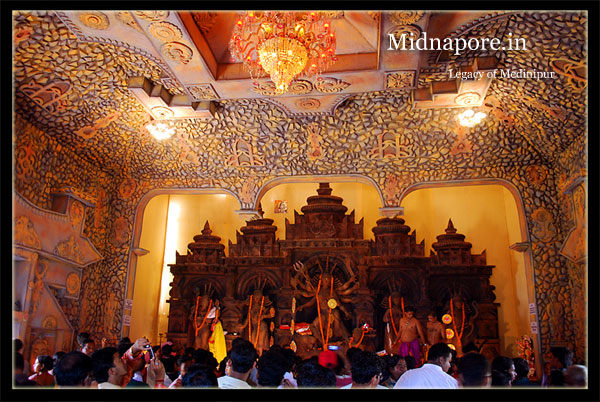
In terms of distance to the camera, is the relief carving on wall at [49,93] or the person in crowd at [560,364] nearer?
the person in crowd at [560,364]

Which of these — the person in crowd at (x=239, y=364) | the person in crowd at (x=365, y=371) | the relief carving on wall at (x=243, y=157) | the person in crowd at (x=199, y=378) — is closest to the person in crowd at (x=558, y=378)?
the person in crowd at (x=365, y=371)

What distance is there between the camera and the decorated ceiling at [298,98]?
6473mm

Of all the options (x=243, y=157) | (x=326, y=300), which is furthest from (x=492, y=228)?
(x=243, y=157)

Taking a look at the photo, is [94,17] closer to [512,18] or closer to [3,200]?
[3,200]

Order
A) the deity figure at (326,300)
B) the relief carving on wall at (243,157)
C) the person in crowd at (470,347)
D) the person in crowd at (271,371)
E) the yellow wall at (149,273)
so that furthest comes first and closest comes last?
1. the yellow wall at (149,273)
2. the deity figure at (326,300)
3. the relief carving on wall at (243,157)
4. the person in crowd at (470,347)
5. the person in crowd at (271,371)

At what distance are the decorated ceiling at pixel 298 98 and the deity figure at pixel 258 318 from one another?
2897 millimetres

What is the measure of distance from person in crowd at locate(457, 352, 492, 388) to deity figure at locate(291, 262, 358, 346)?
22.8ft

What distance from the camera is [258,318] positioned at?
11031mm

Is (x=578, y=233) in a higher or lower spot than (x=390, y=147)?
lower

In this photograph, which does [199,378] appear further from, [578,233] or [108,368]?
[578,233]

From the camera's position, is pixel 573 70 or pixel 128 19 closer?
pixel 128 19

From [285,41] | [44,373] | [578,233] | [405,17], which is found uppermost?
[405,17]

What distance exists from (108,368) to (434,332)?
7827 millimetres

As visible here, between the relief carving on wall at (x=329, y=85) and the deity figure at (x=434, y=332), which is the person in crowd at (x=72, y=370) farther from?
the deity figure at (x=434, y=332)
